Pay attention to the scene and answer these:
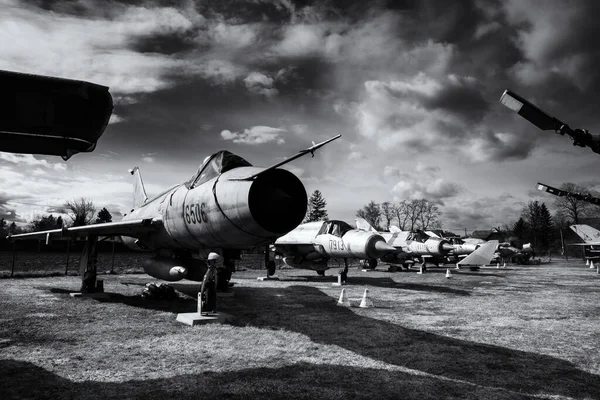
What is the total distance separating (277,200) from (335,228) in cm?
1189

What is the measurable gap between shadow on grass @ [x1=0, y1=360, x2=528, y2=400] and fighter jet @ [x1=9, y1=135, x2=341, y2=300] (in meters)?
2.39

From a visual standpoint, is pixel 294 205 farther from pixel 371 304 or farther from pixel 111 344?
pixel 371 304

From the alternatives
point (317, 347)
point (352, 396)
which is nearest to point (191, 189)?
point (317, 347)

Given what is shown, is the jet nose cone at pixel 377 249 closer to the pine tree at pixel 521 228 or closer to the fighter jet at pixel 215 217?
the fighter jet at pixel 215 217

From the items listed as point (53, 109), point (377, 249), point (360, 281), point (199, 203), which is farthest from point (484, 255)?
point (53, 109)

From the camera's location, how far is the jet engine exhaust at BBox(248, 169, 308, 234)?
19.6ft

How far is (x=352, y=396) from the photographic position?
12.2ft

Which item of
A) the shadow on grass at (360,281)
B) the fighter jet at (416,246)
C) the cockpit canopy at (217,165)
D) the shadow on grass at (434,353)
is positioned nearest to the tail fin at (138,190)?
the shadow on grass at (360,281)

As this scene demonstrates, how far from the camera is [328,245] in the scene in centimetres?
1731

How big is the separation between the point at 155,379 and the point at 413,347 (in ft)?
12.2

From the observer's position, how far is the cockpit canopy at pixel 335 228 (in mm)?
17344

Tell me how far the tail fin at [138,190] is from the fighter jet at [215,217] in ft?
16.2

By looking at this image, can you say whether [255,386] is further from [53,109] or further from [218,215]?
[218,215]

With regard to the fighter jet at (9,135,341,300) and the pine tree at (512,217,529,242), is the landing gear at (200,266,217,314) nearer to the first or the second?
the fighter jet at (9,135,341,300)
